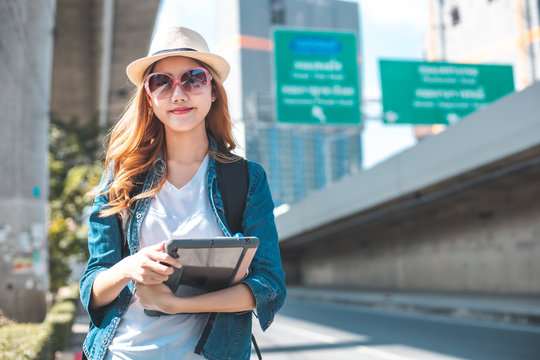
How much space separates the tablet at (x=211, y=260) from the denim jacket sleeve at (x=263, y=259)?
69 millimetres

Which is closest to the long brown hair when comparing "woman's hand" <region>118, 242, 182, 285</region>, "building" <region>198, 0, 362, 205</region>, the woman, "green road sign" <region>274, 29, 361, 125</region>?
the woman

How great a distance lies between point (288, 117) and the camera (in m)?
15.6

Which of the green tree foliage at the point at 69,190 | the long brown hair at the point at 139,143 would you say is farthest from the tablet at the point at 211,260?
the green tree foliage at the point at 69,190

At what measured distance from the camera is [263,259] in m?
1.71

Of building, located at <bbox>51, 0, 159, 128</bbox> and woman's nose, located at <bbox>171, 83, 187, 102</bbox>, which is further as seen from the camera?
building, located at <bbox>51, 0, 159, 128</bbox>

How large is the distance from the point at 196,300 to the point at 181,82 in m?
0.67

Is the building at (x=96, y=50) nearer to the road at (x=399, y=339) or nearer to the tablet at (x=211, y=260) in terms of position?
the road at (x=399, y=339)

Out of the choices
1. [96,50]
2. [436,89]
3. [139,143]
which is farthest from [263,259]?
[96,50]

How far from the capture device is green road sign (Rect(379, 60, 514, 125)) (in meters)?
15.9

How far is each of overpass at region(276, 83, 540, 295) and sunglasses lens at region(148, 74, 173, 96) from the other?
415 inches

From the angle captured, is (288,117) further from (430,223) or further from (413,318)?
(430,223)

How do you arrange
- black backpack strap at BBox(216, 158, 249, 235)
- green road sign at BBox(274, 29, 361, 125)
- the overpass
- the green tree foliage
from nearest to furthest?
black backpack strap at BBox(216, 158, 249, 235), the overpass, the green tree foliage, green road sign at BBox(274, 29, 361, 125)

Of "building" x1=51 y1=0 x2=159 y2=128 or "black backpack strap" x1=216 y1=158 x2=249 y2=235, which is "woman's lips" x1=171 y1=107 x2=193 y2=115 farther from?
"building" x1=51 y1=0 x2=159 y2=128

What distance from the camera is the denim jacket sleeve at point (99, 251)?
5.65 ft
